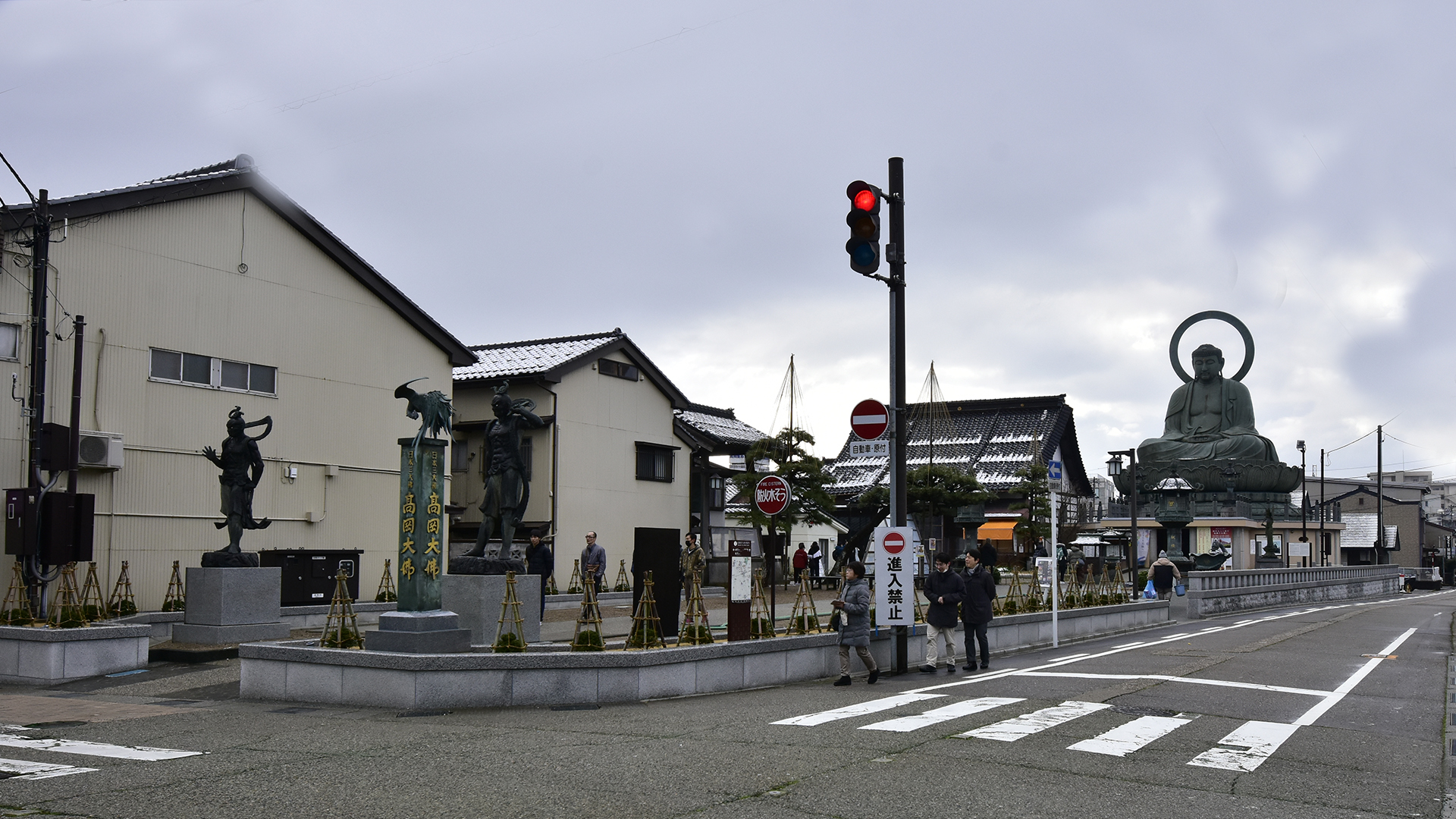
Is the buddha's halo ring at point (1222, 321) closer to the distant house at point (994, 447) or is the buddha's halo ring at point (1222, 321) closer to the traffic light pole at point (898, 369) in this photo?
the distant house at point (994, 447)

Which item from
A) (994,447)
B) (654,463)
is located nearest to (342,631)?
(654,463)

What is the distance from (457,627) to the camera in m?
13.3

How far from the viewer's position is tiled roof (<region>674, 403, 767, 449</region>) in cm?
3853

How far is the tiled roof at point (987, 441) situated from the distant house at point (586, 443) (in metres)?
30.1

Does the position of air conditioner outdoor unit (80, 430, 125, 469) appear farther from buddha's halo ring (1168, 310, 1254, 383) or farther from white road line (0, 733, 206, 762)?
buddha's halo ring (1168, 310, 1254, 383)

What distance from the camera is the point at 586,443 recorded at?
31.8m

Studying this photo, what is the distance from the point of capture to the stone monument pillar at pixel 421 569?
12719mm

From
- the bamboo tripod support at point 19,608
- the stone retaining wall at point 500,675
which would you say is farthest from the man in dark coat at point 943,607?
the bamboo tripod support at point 19,608

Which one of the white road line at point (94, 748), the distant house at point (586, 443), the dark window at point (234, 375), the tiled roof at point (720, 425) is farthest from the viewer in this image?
the tiled roof at point (720, 425)

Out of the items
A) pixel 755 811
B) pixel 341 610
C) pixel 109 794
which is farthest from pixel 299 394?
pixel 755 811

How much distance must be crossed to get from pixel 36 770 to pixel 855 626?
28.2 feet

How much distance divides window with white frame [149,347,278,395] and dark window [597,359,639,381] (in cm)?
1096

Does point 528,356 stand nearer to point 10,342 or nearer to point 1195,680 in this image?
point 10,342

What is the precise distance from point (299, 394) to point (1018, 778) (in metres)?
19.8
